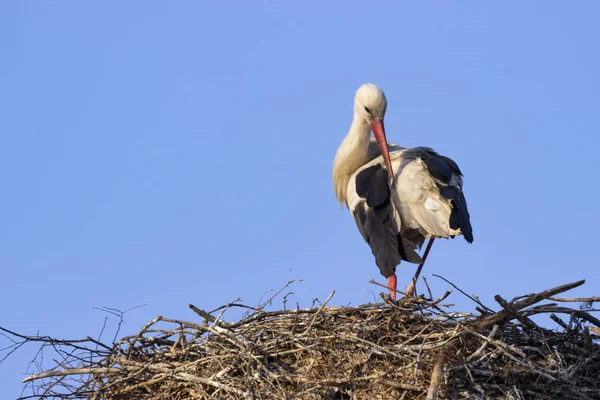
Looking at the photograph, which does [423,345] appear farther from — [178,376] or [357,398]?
[178,376]

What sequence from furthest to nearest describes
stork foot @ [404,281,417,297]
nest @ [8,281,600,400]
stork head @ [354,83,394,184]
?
stork head @ [354,83,394,184] → stork foot @ [404,281,417,297] → nest @ [8,281,600,400]

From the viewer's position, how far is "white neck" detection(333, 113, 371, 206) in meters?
7.72

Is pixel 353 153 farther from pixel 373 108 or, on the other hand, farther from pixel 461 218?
pixel 461 218

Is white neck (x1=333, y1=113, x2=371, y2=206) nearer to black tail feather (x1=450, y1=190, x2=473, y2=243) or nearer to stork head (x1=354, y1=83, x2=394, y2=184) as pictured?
stork head (x1=354, y1=83, x2=394, y2=184)

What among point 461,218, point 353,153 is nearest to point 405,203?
point 461,218

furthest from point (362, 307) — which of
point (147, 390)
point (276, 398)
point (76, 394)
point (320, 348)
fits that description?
point (76, 394)

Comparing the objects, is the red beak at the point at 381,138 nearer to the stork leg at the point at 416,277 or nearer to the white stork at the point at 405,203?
the white stork at the point at 405,203

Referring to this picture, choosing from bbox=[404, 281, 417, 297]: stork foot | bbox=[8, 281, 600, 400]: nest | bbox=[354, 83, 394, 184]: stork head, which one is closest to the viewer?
bbox=[8, 281, 600, 400]: nest

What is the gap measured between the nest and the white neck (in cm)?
224

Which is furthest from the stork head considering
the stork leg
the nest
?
the nest

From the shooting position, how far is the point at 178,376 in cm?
539

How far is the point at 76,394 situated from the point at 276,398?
1.24 meters

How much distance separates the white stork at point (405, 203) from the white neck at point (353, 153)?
139 millimetres

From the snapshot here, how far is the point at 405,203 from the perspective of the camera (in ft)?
22.5
